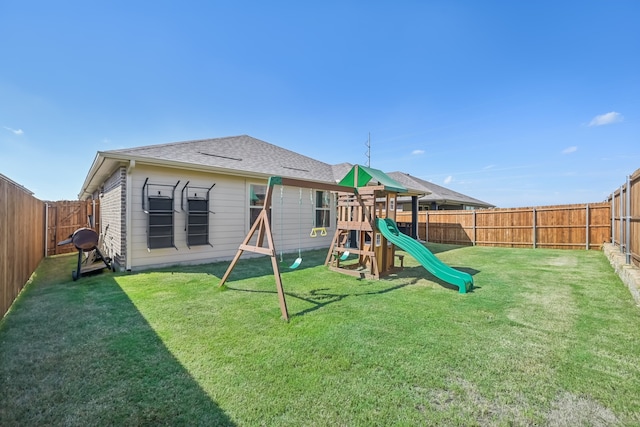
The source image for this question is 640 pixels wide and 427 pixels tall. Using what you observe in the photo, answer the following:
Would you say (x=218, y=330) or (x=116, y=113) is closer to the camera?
(x=218, y=330)

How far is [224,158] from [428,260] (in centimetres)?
665

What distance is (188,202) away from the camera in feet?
23.1

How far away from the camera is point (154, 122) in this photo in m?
10.6

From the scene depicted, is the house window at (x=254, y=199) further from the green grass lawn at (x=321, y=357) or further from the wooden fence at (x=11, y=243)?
the wooden fence at (x=11, y=243)

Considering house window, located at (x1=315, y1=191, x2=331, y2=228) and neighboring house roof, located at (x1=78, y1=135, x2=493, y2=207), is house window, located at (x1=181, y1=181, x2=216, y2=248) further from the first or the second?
house window, located at (x1=315, y1=191, x2=331, y2=228)

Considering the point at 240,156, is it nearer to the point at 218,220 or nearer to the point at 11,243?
the point at 218,220

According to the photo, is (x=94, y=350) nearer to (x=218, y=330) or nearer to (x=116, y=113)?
(x=218, y=330)

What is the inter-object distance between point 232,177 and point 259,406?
7021 mm

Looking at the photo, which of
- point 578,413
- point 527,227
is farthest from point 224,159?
point 527,227

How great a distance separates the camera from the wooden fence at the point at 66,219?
1027 cm

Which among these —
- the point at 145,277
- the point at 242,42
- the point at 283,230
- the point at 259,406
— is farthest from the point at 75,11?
the point at 259,406

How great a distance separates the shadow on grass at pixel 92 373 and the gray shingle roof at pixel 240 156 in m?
3.89

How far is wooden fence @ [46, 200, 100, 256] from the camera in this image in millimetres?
10273

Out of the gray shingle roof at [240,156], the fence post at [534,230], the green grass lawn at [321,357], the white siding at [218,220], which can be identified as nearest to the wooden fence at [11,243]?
the green grass lawn at [321,357]
